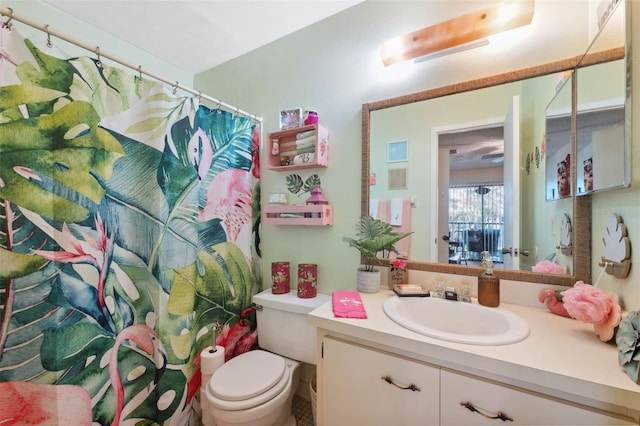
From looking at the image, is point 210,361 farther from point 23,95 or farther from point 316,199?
point 23,95

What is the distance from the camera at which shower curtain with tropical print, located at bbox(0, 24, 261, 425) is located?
0.92m

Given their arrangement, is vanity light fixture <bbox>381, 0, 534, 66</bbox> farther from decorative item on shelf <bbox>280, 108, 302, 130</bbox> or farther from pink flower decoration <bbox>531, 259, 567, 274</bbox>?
pink flower decoration <bbox>531, 259, 567, 274</bbox>

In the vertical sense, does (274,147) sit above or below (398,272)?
above

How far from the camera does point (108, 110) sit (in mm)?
1127

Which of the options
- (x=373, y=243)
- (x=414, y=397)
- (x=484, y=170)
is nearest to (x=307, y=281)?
(x=373, y=243)

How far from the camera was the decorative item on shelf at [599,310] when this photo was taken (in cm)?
75

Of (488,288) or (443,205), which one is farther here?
(443,205)

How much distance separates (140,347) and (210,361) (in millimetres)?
341

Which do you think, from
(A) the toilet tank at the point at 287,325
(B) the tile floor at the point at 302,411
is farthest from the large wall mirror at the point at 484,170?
(B) the tile floor at the point at 302,411

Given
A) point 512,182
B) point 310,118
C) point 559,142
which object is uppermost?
point 310,118

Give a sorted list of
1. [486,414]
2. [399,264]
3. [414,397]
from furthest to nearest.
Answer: [399,264], [414,397], [486,414]

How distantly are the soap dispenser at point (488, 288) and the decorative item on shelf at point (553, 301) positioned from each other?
0.51ft

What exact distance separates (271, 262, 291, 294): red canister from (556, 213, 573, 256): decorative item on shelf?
1378 millimetres

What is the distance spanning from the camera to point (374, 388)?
3.01ft
